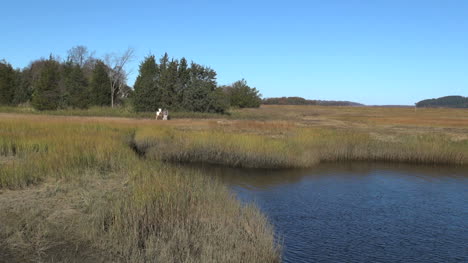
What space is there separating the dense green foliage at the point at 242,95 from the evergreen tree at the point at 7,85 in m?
28.7

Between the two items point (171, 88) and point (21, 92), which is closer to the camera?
point (171, 88)

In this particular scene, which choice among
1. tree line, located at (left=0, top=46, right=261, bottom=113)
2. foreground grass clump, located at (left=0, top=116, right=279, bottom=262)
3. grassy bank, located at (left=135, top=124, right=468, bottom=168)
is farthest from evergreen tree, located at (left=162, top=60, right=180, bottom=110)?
foreground grass clump, located at (left=0, top=116, right=279, bottom=262)

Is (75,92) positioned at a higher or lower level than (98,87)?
lower

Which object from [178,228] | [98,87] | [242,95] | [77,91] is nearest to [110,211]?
[178,228]

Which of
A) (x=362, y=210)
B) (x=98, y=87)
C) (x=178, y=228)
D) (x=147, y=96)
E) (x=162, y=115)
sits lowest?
(x=362, y=210)

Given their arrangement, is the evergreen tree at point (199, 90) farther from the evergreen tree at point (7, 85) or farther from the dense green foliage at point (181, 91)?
the evergreen tree at point (7, 85)

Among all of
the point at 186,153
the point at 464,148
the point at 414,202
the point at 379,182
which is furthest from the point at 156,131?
the point at 464,148

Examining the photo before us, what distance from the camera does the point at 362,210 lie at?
1066cm

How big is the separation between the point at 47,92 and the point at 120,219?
4039cm

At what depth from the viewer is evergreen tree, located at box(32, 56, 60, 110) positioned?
1619 inches

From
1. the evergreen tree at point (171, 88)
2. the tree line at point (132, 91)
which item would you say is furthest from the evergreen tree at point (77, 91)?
the evergreen tree at point (171, 88)

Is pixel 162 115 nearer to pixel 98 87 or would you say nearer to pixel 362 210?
pixel 98 87

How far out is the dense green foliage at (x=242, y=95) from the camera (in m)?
61.1

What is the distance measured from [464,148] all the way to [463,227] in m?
11.6
